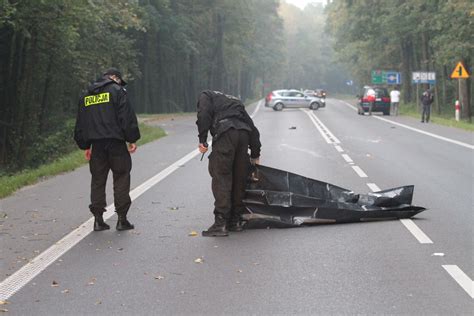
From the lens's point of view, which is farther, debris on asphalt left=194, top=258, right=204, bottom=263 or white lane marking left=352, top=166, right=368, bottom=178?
white lane marking left=352, top=166, right=368, bottom=178

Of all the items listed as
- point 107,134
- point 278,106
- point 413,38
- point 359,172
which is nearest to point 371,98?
point 413,38

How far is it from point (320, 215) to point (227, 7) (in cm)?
4913

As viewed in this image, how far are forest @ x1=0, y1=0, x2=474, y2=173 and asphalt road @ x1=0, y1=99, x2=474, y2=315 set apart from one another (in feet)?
28.0

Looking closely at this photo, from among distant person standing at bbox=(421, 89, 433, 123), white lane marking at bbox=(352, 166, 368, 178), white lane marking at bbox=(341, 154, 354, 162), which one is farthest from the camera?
distant person standing at bbox=(421, 89, 433, 123)

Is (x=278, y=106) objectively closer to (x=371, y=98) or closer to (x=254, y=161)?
(x=371, y=98)

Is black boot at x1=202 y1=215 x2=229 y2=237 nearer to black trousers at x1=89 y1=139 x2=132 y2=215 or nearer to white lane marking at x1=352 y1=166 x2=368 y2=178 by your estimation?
black trousers at x1=89 y1=139 x2=132 y2=215

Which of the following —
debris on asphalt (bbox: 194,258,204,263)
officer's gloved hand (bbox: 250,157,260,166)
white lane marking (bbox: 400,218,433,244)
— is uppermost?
officer's gloved hand (bbox: 250,157,260,166)

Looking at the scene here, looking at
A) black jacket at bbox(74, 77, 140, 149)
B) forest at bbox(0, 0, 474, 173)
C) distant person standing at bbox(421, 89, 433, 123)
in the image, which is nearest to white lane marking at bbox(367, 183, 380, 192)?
black jacket at bbox(74, 77, 140, 149)

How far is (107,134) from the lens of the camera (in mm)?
7781

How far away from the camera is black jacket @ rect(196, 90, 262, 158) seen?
766 centimetres

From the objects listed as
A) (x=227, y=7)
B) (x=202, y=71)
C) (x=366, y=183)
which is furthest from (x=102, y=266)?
(x=202, y=71)

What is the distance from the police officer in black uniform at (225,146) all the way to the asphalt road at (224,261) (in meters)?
0.37

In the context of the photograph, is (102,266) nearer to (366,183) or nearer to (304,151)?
(366,183)

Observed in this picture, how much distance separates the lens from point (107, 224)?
27.4ft
